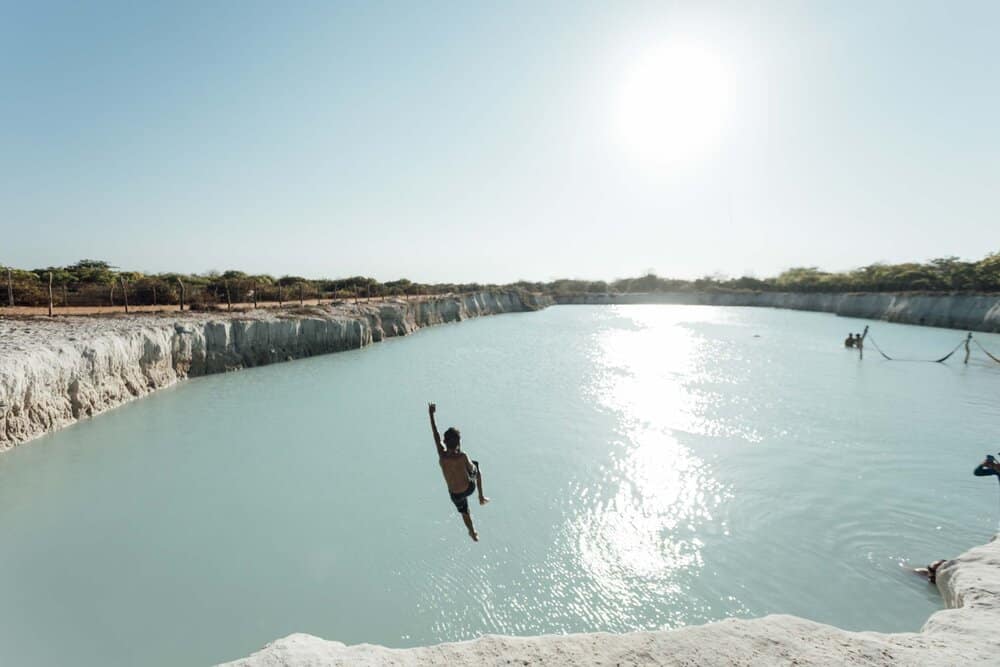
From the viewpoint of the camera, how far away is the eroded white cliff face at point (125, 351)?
46.0 ft

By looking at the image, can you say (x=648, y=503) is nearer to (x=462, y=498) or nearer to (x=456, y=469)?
(x=462, y=498)

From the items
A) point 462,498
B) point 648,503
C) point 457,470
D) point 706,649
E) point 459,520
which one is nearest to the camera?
point 706,649

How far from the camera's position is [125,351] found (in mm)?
19234

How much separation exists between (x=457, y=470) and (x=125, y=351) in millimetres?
20922

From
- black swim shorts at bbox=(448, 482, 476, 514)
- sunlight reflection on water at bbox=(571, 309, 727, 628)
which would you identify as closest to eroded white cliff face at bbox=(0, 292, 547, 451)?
black swim shorts at bbox=(448, 482, 476, 514)

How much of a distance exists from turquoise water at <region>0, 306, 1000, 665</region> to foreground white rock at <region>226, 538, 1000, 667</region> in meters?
1.84

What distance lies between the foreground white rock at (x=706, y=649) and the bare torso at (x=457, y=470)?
1.99 meters

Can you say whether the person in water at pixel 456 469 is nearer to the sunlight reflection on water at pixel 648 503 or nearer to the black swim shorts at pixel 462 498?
the black swim shorts at pixel 462 498

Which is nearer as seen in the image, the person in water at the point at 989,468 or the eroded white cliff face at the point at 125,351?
the person in water at the point at 989,468

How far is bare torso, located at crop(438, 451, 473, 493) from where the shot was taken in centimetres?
641

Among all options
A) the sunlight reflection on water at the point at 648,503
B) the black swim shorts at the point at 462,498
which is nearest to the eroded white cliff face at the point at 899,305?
the sunlight reflection on water at the point at 648,503

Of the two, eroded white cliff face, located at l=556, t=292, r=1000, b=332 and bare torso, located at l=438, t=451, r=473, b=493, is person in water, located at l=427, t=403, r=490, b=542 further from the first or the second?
eroded white cliff face, located at l=556, t=292, r=1000, b=332

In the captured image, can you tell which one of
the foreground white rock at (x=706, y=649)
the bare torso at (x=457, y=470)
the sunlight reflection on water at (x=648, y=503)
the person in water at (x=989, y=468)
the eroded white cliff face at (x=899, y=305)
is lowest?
the sunlight reflection on water at (x=648, y=503)

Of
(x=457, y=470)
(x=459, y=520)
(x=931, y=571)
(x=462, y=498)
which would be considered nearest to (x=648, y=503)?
(x=459, y=520)
